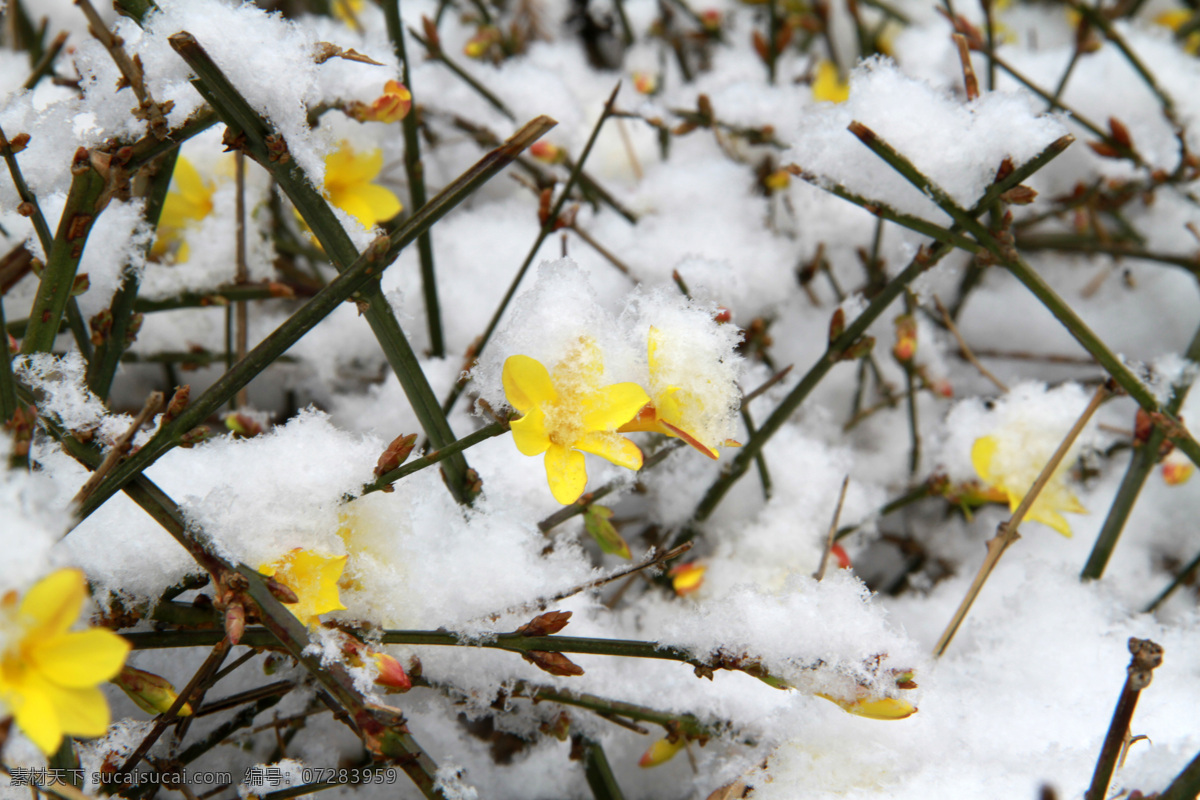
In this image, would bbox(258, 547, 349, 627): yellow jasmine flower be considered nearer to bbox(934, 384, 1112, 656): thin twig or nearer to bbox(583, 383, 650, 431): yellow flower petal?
bbox(583, 383, 650, 431): yellow flower petal

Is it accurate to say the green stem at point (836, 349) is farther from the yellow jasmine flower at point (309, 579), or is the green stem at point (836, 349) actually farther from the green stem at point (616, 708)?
the yellow jasmine flower at point (309, 579)

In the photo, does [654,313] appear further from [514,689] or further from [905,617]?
[905,617]

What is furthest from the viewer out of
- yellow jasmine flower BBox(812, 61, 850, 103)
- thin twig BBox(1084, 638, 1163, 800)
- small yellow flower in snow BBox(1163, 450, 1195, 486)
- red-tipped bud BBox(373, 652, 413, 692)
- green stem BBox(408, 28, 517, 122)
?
yellow jasmine flower BBox(812, 61, 850, 103)

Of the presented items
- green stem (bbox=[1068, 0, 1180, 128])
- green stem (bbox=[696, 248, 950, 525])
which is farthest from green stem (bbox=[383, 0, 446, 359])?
green stem (bbox=[1068, 0, 1180, 128])

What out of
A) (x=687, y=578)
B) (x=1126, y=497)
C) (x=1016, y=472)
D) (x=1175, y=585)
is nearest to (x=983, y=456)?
(x=1016, y=472)

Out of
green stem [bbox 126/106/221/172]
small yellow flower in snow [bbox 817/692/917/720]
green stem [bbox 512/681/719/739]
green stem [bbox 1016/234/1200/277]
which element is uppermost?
green stem [bbox 1016/234/1200/277]

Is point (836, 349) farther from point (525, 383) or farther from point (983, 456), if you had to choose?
point (525, 383)
